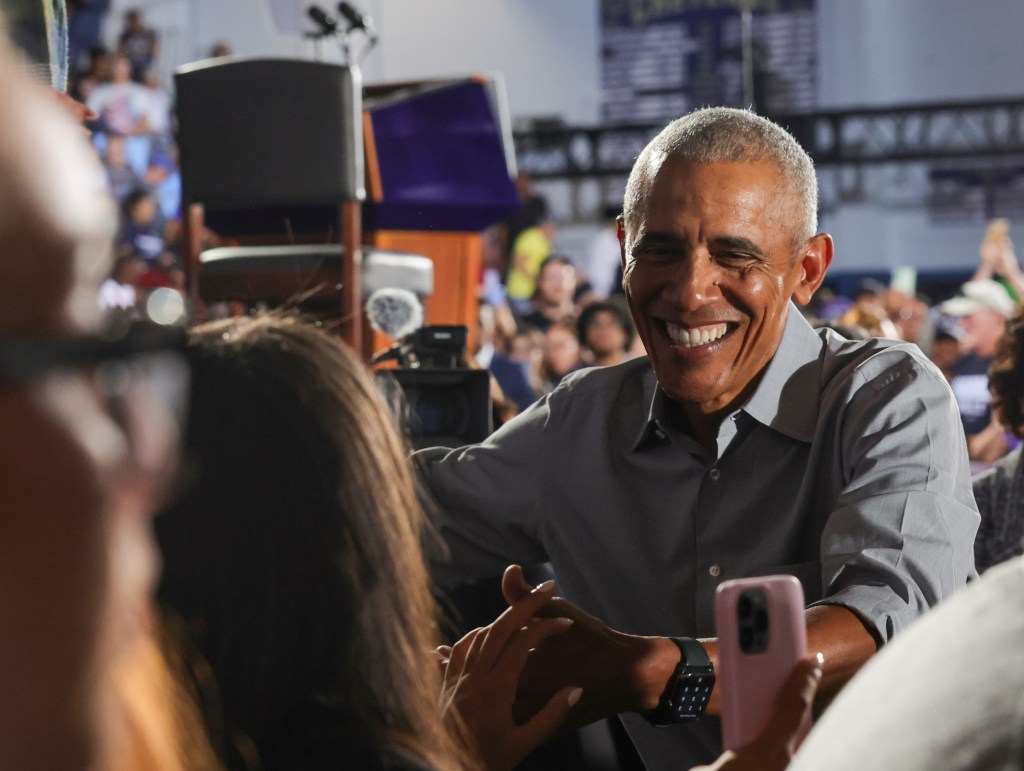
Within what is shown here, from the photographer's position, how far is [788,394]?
1507mm

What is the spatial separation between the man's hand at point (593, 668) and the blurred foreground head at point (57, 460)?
879 millimetres

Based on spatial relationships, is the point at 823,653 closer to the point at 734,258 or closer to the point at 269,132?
the point at 734,258

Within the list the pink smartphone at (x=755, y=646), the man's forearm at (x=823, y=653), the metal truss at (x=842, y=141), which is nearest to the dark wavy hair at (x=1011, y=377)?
the man's forearm at (x=823, y=653)

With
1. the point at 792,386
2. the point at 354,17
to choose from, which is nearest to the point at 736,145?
the point at 792,386

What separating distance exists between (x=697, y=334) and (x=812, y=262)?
19 cm

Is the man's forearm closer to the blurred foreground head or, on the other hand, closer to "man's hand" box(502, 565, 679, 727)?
"man's hand" box(502, 565, 679, 727)

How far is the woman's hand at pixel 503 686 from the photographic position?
103 cm

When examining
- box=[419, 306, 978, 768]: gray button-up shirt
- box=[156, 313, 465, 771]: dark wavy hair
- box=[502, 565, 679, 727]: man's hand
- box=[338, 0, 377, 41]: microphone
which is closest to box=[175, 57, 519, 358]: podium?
box=[338, 0, 377, 41]: microphone

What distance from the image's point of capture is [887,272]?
11.6 m

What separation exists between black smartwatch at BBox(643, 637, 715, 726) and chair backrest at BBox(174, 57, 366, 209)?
6.17 ft

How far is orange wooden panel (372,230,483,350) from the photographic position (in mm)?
3590

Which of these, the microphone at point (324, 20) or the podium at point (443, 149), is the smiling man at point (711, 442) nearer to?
the podium at point (443, 149)

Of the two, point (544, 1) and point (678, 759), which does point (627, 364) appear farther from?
point (544, 1)

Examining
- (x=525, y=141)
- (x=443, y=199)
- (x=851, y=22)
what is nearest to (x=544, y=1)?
(x=525, y=141)
